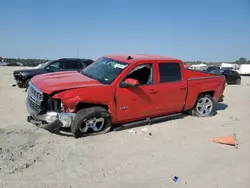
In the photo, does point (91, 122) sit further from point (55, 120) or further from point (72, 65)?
point (72, 65)

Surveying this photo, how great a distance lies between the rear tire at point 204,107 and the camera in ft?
22.7

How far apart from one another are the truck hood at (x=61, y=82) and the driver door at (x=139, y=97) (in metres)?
0.64

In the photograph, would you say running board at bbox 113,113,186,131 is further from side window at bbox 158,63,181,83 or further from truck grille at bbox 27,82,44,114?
truck grille at bbox 27,82,44,114

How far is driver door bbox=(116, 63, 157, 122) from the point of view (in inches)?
202

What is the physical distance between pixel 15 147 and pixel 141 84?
2905mm

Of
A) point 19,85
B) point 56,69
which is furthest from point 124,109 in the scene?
point 19,85

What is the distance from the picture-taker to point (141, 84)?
5.46m

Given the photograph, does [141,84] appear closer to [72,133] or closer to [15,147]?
[72,133]

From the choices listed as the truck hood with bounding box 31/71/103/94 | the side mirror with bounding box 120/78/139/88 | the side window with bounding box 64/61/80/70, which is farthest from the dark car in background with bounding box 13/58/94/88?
the side mirror with bounding box 120/78/139/88

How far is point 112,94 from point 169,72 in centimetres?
178

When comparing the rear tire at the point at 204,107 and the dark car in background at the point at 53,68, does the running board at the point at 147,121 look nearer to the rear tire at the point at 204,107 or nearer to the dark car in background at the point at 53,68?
the rear tire at the point at 204,107

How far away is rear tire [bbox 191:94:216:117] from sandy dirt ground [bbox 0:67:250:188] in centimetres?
108

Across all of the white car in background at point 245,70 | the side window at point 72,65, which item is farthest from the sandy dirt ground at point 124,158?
the white car in background at point 245,70

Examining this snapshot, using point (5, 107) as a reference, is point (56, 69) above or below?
above
